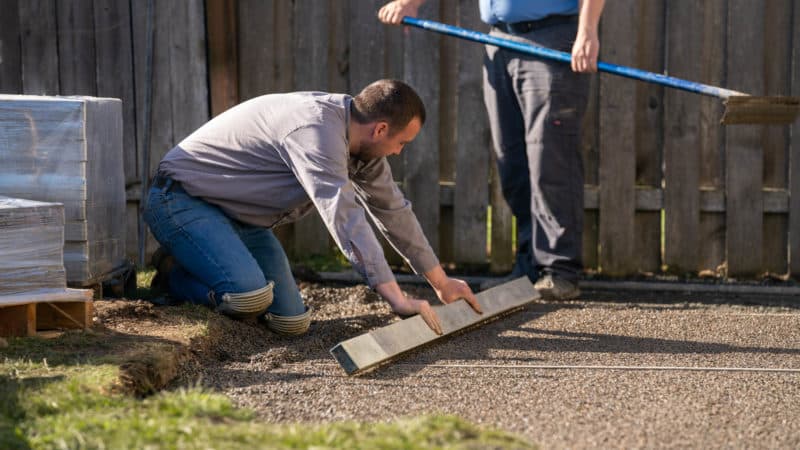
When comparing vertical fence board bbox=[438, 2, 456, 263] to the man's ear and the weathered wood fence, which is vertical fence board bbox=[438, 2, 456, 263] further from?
the man's ear

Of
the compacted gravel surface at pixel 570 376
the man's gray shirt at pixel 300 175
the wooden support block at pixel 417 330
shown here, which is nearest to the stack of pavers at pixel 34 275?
the compacted gravel surface at pixel 570 376

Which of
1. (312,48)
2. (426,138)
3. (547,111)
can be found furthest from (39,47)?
(547,111)

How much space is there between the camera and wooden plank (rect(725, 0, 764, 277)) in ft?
18.7

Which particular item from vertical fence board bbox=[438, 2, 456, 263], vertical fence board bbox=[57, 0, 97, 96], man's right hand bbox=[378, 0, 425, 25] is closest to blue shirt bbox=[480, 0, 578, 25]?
man's right hand bbox=[378, 0, 425, 25]

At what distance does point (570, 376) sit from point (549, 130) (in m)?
1.81

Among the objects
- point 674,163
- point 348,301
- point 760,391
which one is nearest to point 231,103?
point 348,301

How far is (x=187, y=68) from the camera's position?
6.06 metres

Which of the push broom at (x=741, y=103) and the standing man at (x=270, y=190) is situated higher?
the push broom at (x=741, y=103)

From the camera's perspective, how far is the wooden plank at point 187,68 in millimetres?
6020

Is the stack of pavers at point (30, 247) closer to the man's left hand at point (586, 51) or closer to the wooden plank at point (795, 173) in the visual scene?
the man's left hand at point (586, 51)

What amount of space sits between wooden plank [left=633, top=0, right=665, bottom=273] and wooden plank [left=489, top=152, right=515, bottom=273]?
28.8 inches

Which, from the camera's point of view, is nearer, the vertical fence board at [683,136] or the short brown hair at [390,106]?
the short brown hair at [390,106]

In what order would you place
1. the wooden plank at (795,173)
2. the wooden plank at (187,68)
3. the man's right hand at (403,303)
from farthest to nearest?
the wooden plank at (187,68) < the wooden plank at (795,173) < the man's right hand at (403,303)

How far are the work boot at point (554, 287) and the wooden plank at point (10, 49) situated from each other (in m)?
3.36
